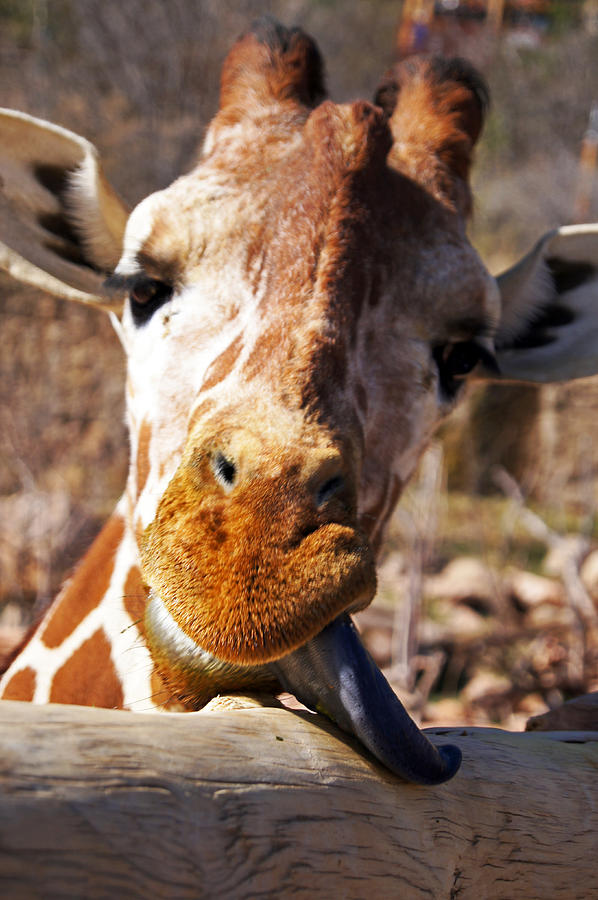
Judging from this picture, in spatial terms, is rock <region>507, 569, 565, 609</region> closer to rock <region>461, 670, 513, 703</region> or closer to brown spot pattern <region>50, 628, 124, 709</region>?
rock <region>461, 670, 513, 703</region>

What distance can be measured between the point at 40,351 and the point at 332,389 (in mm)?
8550

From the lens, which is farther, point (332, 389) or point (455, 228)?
point (455, 228)

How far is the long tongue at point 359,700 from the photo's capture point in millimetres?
1420

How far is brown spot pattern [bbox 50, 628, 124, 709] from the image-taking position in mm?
2434

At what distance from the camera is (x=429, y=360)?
8.18 feet

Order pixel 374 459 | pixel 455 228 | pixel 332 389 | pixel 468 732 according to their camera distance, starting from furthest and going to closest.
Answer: pixel 455 228
pixel 374 459
pixel 332 389
pixel 468 732

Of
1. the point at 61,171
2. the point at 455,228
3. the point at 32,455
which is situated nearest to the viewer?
the point at 455,228

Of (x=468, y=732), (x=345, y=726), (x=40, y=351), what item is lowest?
(x=40, y=351)

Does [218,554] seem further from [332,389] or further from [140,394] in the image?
[140,394]

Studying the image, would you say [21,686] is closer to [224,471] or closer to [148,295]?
[148,295]

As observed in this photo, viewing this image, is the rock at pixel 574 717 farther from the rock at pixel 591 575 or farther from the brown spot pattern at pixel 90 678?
the rock at pixel 591 575

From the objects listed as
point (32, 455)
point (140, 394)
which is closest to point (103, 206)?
point (140, 394)

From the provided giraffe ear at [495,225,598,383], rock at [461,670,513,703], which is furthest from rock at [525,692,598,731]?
rock at [461,670,513,703]

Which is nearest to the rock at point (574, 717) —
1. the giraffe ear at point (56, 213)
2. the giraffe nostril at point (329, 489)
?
the giraffe nostril at point (329, 489)
